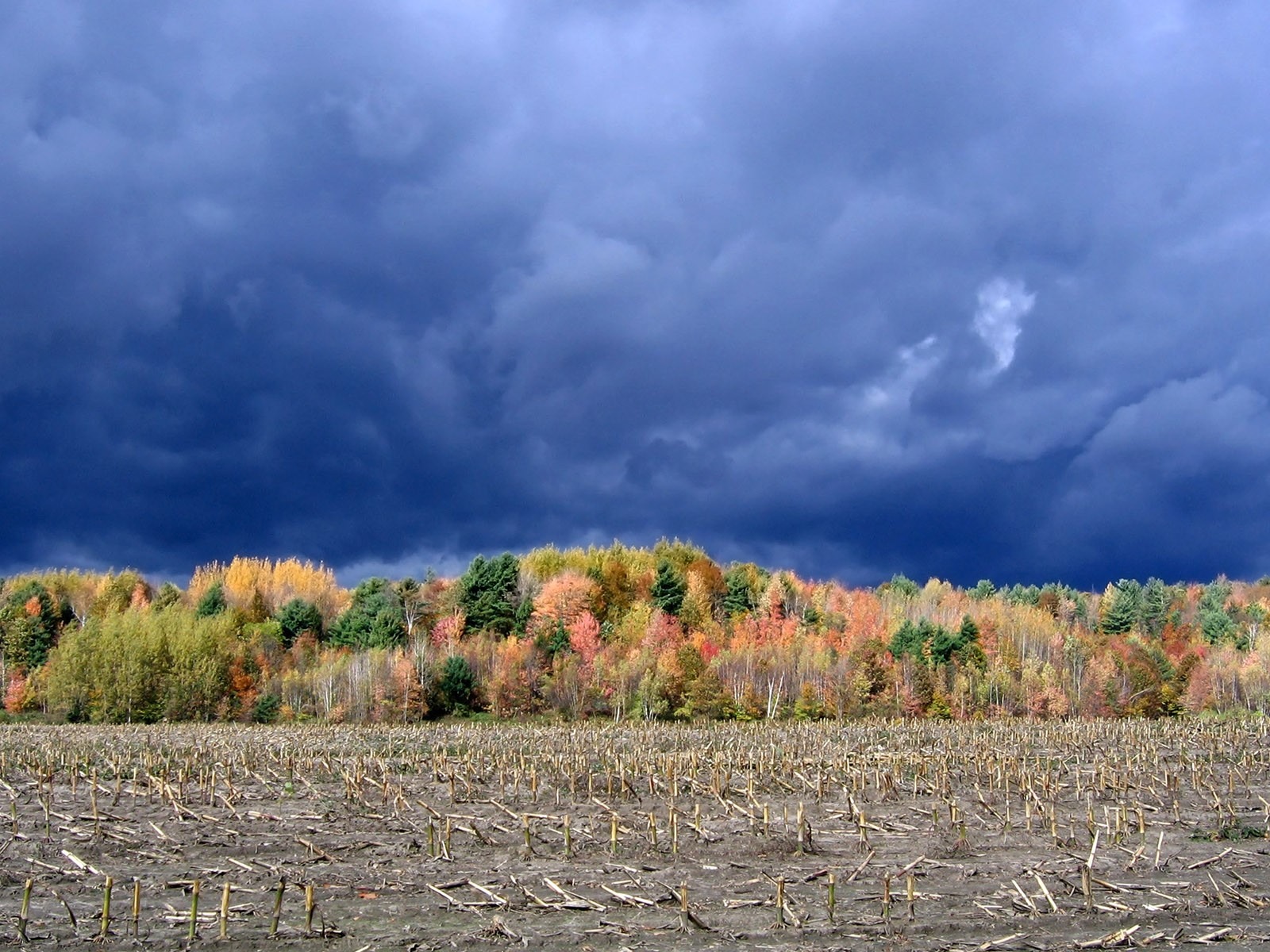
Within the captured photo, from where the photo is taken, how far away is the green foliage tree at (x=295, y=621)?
11350 centimetres

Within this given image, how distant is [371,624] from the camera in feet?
356

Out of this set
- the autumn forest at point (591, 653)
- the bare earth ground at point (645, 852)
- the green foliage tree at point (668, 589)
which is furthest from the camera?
the green foliage tree at point (668, 589)

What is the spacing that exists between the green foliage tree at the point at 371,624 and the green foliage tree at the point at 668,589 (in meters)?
28.8

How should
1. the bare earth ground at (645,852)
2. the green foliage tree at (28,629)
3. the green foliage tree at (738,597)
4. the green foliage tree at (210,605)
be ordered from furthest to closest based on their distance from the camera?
the green foliage tree at (738,597), the green foliage tree at (210,605), the green foliage tree at (28,629), the bare earth ground at (645,852)

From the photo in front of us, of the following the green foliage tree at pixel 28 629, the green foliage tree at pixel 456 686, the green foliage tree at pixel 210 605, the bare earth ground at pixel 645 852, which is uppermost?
the green foliage tree at pixel 210 605

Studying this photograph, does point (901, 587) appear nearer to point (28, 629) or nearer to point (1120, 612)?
point (1120, 612)

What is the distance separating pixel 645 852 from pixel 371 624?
92633 mm

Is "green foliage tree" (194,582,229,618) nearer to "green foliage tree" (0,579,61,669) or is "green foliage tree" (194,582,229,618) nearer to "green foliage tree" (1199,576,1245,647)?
"green foliage tree" (0,579,61,669)

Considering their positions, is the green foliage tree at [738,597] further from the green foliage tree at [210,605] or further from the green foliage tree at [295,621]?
the green foliage tree at [210,605]

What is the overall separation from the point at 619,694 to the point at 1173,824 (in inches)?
2782

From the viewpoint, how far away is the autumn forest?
93688 mm

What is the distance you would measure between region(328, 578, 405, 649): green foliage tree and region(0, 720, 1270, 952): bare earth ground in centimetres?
6732

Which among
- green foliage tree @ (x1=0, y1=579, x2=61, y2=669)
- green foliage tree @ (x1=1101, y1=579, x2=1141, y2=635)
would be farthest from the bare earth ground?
green foliage tree @ (x1=1101, y1=579, x2=1141, y2=635)

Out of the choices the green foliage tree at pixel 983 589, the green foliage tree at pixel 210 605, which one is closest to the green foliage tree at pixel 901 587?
the green foliage tree at pixel 983 589
